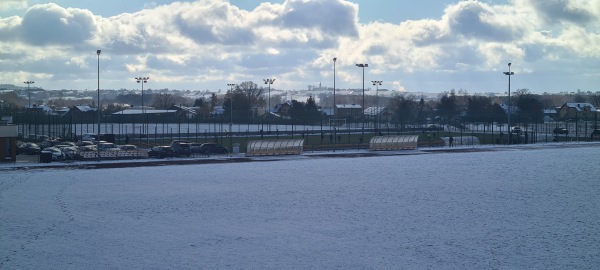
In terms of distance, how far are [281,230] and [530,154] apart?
3474 centimetres

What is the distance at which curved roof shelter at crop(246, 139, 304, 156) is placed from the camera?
151 feet

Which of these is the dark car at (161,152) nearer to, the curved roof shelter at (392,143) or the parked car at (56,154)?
the parked car at (56,154)

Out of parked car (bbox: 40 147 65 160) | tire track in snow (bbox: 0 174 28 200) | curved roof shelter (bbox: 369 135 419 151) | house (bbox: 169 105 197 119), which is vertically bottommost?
tire track in snow (bbox: 0 174 28 200)

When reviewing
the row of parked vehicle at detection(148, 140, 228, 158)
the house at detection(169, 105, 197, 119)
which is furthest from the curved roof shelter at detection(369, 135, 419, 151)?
the house at detection(169, 105, 197, 119)

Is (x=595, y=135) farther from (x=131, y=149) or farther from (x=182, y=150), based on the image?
(x=131, y=149)

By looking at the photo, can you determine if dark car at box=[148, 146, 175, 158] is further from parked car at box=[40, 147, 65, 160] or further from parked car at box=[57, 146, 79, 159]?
parked car at box=[40, 147, 65, 160]

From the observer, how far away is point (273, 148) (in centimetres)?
4641

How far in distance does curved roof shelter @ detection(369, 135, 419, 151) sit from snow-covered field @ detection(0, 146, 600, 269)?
598 inches

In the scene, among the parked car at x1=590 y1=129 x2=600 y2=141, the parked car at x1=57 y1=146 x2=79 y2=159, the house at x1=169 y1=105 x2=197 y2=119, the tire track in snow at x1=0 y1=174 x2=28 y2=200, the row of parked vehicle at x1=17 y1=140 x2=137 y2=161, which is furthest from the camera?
the house at x1=169 y1=105 x2=197 y2=119

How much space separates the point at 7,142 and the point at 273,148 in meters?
17.8

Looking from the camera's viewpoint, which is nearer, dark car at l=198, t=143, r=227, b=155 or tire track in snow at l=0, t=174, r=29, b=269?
tire track in snow at l=0, t=174, r=29, b=269

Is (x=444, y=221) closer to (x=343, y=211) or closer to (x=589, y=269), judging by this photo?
(x=343, y=211)

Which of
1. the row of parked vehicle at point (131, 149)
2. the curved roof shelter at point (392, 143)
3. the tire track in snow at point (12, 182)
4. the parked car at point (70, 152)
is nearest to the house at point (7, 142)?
the row of parked vehicle at point (131, 149)

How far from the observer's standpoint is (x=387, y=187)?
28.4 metres
